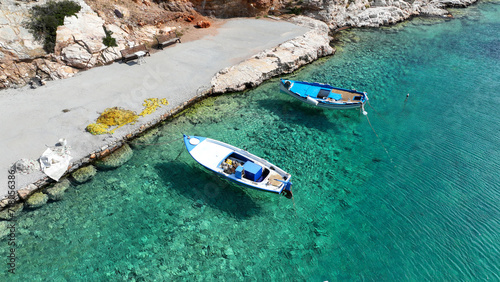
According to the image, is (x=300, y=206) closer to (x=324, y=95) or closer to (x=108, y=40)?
(x=324, y=95)

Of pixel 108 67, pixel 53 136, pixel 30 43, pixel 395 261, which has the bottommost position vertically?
pixel 395 261

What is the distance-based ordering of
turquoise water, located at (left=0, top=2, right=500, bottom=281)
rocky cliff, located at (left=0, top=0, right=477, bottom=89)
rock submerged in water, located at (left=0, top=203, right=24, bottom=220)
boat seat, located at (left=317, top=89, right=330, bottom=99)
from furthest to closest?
boat seat, located at (left=317, top=89, right=330, bottom=99)
rocky cliff, located at (left=0, top=0, right=477, bottom=89)
rock submerged in water, located at (left=0, top=203, right=24, bottom=220)
turquoise water, located at (left=0, top=2, right=500, bottom=281)

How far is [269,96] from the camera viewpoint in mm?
22953

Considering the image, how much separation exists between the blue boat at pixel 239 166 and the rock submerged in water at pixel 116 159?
3.91 meters

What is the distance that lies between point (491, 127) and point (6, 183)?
31065mm

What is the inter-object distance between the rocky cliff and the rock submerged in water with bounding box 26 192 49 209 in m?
11.0

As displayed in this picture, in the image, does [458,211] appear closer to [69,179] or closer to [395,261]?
[395,261]

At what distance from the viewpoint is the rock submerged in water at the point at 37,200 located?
13.9 metres

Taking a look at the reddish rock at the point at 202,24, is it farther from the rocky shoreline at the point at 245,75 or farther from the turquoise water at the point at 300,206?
the turquoise water at the point at 300,206

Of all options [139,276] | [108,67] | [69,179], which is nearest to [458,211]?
[139,276]

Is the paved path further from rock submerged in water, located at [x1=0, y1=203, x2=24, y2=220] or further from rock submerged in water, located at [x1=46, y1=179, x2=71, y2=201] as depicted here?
rock submerged in water, located at [x1=46, y1=179, x2=71, y2=201]

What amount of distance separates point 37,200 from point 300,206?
45.8 feet

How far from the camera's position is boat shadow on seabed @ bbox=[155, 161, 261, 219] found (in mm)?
14367

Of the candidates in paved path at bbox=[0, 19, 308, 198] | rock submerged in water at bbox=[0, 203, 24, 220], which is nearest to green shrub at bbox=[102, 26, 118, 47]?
paved path at bbox=[0, 19, 308, 198]
